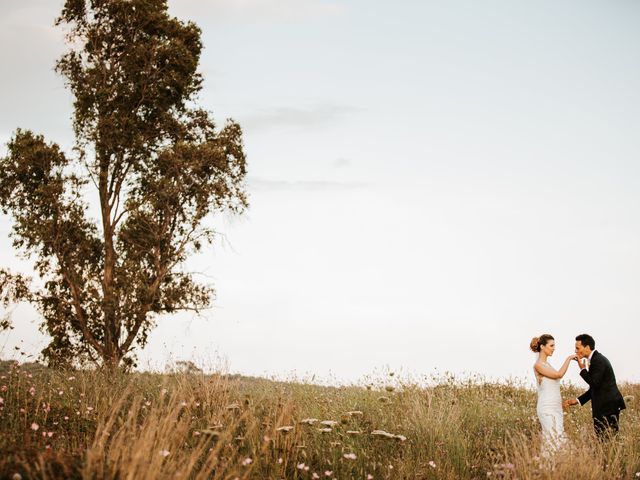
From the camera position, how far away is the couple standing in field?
10008mm

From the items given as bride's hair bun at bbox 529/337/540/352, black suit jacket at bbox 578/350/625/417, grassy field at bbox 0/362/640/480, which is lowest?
grassy field at bbox 0/362/640/480

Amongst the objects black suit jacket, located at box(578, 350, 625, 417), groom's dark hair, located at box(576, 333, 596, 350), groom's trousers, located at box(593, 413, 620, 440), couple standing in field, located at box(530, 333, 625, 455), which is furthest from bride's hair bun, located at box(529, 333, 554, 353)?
groom's trousers, located at box(593, 413, 620, 440)

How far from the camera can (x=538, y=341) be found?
10.3m

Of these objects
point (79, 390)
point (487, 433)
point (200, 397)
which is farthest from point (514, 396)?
point (79, 390)

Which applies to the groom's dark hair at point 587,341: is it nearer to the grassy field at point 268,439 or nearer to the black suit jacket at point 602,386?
the black suit jacket at point 602,386

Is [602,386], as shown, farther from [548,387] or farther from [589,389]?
[548,387]

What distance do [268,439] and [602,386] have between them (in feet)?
20.0

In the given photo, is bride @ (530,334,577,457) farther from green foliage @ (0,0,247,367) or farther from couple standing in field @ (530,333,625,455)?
green foliage @ (0,0,247,367)

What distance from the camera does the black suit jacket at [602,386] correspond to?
9.99 meters

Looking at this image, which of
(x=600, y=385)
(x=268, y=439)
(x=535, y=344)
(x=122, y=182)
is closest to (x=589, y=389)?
(x=600, y=385)

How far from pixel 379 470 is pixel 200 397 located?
3.55 meters

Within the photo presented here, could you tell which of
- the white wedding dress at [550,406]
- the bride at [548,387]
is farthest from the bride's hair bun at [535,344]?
the white wedding dress at [550,406]

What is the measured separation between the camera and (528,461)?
→ 690 centimetres

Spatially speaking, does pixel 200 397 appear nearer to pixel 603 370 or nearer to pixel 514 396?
pixel 603 370
